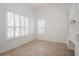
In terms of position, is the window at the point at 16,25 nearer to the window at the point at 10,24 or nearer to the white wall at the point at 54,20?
the window at the point at 10,24

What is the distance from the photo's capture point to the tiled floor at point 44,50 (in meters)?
1.54

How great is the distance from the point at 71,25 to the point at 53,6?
1.47ft

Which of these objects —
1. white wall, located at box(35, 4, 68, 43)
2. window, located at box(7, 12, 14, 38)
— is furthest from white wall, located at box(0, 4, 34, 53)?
white wall, located at box(35, 4, 68, 43)

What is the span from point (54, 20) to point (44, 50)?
0.55m

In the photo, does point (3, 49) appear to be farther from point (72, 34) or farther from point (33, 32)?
point (72, 34)

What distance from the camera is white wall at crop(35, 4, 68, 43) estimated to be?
153 cm

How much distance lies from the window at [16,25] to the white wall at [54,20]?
24 cm

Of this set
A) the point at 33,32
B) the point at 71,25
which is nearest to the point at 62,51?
the point at 71,25

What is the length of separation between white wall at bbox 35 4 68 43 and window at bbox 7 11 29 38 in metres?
0.24

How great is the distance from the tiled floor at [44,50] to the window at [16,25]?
233 millimetres

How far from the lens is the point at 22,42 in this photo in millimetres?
1553

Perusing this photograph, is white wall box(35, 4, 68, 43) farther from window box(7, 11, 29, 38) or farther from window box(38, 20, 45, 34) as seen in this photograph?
window box(7, 11, 29, 38)

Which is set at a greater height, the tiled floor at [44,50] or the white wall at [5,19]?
the white wall at [5,19]

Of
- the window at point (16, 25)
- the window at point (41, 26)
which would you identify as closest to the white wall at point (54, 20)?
the window at point (41, 26)
